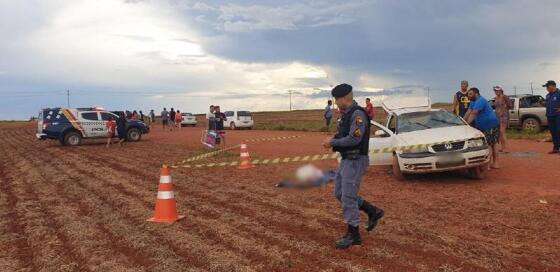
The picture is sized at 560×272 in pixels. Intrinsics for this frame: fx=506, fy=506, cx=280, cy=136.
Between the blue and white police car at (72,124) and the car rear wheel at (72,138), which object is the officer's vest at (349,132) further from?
the car rear wheel at (72,138)

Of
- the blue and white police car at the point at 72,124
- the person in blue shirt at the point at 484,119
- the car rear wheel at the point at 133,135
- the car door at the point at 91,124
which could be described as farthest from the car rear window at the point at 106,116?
the person in blue shirt at the point at 484,119

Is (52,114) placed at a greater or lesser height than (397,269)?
greater

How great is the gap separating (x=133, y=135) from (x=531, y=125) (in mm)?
18206

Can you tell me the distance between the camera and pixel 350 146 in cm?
527

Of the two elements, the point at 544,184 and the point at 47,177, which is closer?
the point at 544,184

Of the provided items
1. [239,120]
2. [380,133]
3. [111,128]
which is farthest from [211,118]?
[239,120]

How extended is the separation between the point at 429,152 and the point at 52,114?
18.8 metres

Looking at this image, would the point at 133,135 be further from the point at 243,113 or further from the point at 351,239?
the point at 351,239

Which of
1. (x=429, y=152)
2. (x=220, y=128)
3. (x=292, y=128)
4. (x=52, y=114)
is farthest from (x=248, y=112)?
(x=429, y=152)

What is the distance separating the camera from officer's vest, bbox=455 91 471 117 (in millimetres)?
11844

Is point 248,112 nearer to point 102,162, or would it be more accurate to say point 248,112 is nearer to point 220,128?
point 220,128

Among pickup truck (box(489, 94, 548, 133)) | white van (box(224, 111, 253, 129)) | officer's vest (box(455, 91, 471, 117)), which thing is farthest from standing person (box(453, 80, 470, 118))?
white van (box(224, 111, 253, 129))

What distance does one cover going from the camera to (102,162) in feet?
51.2

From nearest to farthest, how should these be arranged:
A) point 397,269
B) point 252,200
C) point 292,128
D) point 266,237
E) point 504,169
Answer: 1. point 397,269
2. point 266,237
3. point 252,200
4. point 504,169
5. point 292,128
